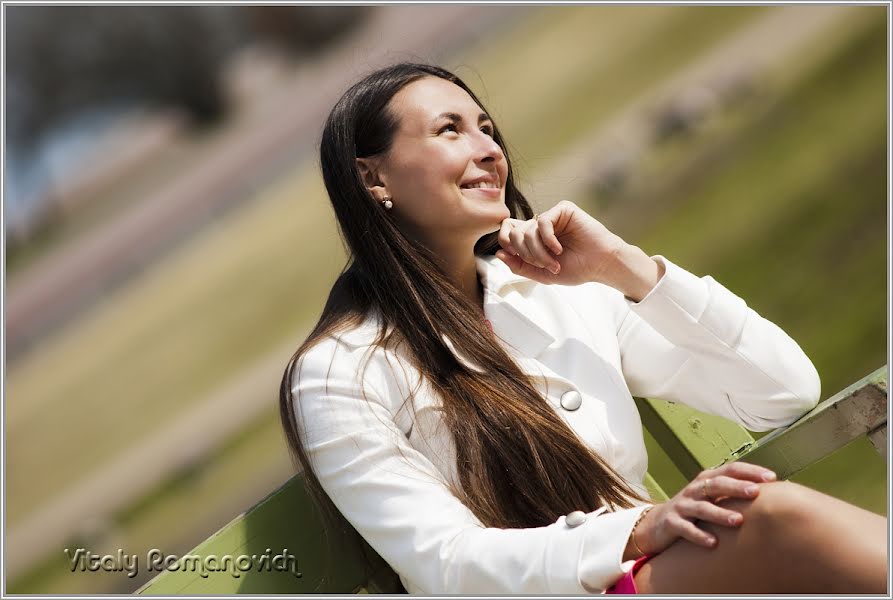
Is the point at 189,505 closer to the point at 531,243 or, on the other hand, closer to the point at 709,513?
the point at 531,243

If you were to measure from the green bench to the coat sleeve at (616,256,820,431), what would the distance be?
3.7 inches

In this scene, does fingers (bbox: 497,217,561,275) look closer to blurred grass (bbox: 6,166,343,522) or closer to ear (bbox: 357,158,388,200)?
ear (bbox: 357,158,388,200)

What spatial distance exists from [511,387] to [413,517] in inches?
15.4

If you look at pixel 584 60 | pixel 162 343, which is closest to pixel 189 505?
pixel 162 343

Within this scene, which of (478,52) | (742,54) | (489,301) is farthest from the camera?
(478,52)

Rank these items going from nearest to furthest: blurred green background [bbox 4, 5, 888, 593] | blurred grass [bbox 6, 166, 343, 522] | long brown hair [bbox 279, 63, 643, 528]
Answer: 1. long brown hair [bbox 279, 63, 643, 528]
2. blurred green background [bbox 4, 5, 888, 593]
3. blurred grass [bbox 6, 166, 343, 522]

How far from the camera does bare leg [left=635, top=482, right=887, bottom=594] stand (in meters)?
1.53

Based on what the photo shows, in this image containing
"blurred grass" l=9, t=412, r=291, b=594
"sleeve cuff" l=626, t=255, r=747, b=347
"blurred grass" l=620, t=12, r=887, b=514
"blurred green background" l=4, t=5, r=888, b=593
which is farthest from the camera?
"blurred green background" l=4, t=5, r=888, b=593

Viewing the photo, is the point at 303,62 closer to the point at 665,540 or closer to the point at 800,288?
the point at 800,288

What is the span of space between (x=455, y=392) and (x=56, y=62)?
505 inches

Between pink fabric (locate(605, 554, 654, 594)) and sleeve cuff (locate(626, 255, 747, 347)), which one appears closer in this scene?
pink fabric (locate(605, 554, 654, 594))

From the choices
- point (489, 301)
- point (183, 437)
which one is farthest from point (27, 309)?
point (489, 301)

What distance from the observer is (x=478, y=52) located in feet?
32.0

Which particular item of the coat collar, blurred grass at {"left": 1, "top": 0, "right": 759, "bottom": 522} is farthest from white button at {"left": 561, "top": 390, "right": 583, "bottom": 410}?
blurred grass at {"left": 1, "top": 0, "right": 759, "bottom": 522}
